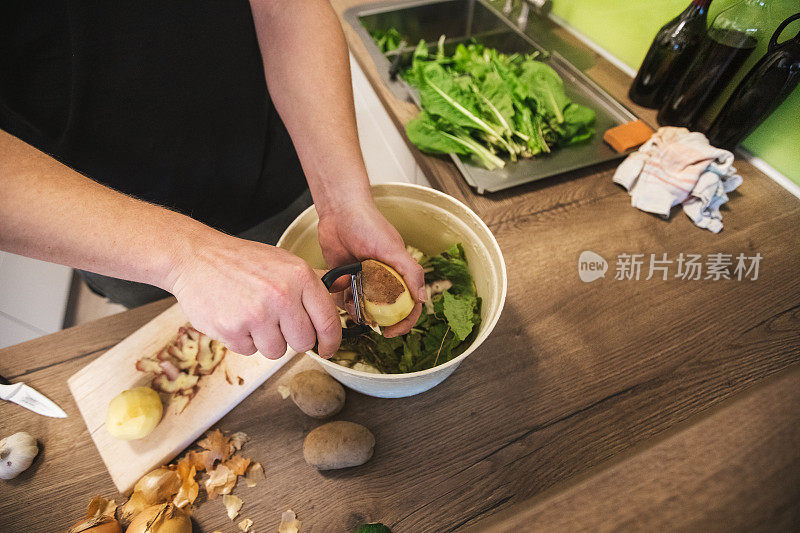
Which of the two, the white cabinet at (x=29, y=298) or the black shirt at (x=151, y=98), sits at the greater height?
the black shirt at (x=151, y=98)

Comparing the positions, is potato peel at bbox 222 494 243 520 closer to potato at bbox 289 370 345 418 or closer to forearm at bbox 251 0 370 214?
potato at bbox 289 370 345 418

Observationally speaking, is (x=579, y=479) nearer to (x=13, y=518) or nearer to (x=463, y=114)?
(x=13, y=518)

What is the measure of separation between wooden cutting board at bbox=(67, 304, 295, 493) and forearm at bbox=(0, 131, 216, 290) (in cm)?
25

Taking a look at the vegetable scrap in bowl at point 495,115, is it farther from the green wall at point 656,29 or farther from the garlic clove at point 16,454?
the garlic clove at point 16,454

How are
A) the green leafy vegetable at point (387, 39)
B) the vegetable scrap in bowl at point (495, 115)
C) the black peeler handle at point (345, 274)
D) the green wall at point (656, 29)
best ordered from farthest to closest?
the green leafy vegetable at point (387, 39), the vegetable scrap in bowl at point (495, 115), the green wall at point (656, 29), the black peeler handle at point (345, 274)

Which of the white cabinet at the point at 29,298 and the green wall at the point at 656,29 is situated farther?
the white cabinet at the point at 29,298

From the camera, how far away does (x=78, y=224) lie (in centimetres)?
47

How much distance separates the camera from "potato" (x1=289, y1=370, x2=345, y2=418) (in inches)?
24.5

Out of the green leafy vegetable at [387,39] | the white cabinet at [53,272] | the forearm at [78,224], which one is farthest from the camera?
the green leafy vegetable at [387,39]

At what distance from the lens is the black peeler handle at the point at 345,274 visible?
58 centimetres

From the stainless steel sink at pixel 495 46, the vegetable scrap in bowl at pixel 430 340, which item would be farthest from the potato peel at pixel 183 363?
the stainless steel sink at pixel 495 46

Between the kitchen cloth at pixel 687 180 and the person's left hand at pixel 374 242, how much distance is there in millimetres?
674

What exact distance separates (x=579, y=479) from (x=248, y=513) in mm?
511

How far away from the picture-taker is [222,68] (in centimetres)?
84
